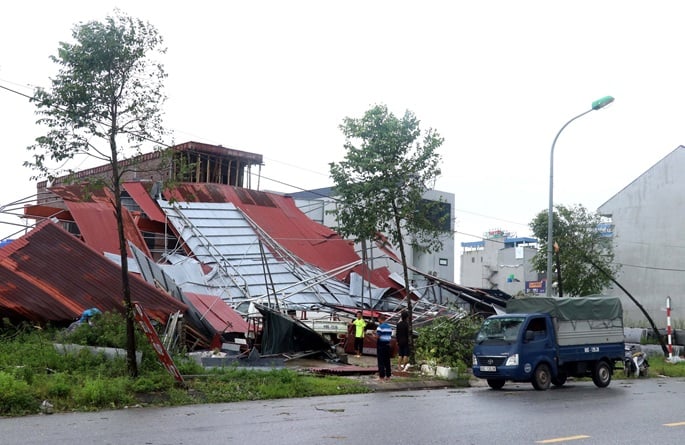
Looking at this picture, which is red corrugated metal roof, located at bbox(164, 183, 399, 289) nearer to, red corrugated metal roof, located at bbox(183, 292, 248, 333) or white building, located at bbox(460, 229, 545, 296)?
red corrugated metal roof, located at bbox(183, 292, 248, 333)

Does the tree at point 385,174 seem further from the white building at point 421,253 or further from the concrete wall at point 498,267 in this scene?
the concrete wall at point 498,267

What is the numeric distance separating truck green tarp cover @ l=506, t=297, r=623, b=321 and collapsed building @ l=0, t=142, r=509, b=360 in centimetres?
644

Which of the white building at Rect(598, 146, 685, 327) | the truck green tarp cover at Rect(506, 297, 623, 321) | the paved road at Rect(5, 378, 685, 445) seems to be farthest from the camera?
the white building at Rect(598, 146, 685, 327)

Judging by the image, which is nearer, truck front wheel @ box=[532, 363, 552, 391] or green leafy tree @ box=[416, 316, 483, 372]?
truck front wheel @ box=[532, 363, 552, 391]

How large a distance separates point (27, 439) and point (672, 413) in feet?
35.8

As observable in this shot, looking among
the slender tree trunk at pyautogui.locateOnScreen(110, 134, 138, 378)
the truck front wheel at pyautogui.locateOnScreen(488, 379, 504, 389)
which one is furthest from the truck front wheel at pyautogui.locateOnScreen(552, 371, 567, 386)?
the slender tree trunk at pyautogui.locateOnScreen(110, 134, 138, 378)

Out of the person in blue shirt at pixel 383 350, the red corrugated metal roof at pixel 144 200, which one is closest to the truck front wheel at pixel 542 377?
the person in blue shirt at pixel 383 350

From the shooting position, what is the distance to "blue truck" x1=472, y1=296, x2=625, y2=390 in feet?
62.5

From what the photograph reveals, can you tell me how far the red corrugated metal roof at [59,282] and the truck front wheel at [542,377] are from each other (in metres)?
10.8

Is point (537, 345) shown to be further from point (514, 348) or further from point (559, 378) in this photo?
point (559, 378)

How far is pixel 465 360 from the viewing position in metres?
23.1

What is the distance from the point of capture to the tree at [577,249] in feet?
133

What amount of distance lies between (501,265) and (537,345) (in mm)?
42851

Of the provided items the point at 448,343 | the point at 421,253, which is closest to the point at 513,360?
the point at 448,343
